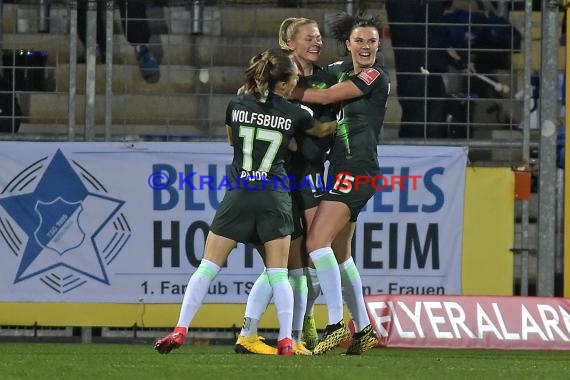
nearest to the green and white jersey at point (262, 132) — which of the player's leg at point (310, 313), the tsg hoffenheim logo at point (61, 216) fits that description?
the player's leg at point (310, 313)

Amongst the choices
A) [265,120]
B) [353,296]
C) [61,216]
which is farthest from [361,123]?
[61,216]

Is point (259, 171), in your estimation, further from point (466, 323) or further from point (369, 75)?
point (466, 323)

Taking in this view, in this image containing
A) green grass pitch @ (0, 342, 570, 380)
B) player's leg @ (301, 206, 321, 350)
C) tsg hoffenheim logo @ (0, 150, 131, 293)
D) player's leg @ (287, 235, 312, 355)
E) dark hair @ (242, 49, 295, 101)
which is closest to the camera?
green grass pitch @ (0, 342, 570, 380)

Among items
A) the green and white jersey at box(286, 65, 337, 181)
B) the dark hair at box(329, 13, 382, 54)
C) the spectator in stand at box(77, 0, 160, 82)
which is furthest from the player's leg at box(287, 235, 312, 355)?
the spectator in stand at box(77, 0, 160, 82)

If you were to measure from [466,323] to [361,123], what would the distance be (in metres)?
2.86

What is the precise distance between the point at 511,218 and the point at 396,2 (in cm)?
197

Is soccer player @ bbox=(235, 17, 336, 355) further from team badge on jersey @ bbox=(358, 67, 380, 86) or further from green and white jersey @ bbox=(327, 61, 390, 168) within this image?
team badge on jersey @ bbox=(358, 67, 380, 86)

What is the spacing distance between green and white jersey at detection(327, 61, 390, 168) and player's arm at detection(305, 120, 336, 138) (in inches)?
14.3

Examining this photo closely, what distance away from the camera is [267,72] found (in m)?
8.58

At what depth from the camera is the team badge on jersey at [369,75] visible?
9141 millimetres

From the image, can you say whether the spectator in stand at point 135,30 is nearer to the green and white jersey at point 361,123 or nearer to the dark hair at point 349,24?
the dark hair at point 349,24

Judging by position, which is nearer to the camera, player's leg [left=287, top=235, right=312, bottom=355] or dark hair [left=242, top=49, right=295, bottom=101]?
dark hair [left=242, top=49, right=295, bottom=101]

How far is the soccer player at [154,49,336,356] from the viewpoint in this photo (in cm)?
859

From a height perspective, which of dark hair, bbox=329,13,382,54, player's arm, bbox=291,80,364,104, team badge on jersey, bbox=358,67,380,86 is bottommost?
Answer: player's arm, bbox=291,80,364,104
